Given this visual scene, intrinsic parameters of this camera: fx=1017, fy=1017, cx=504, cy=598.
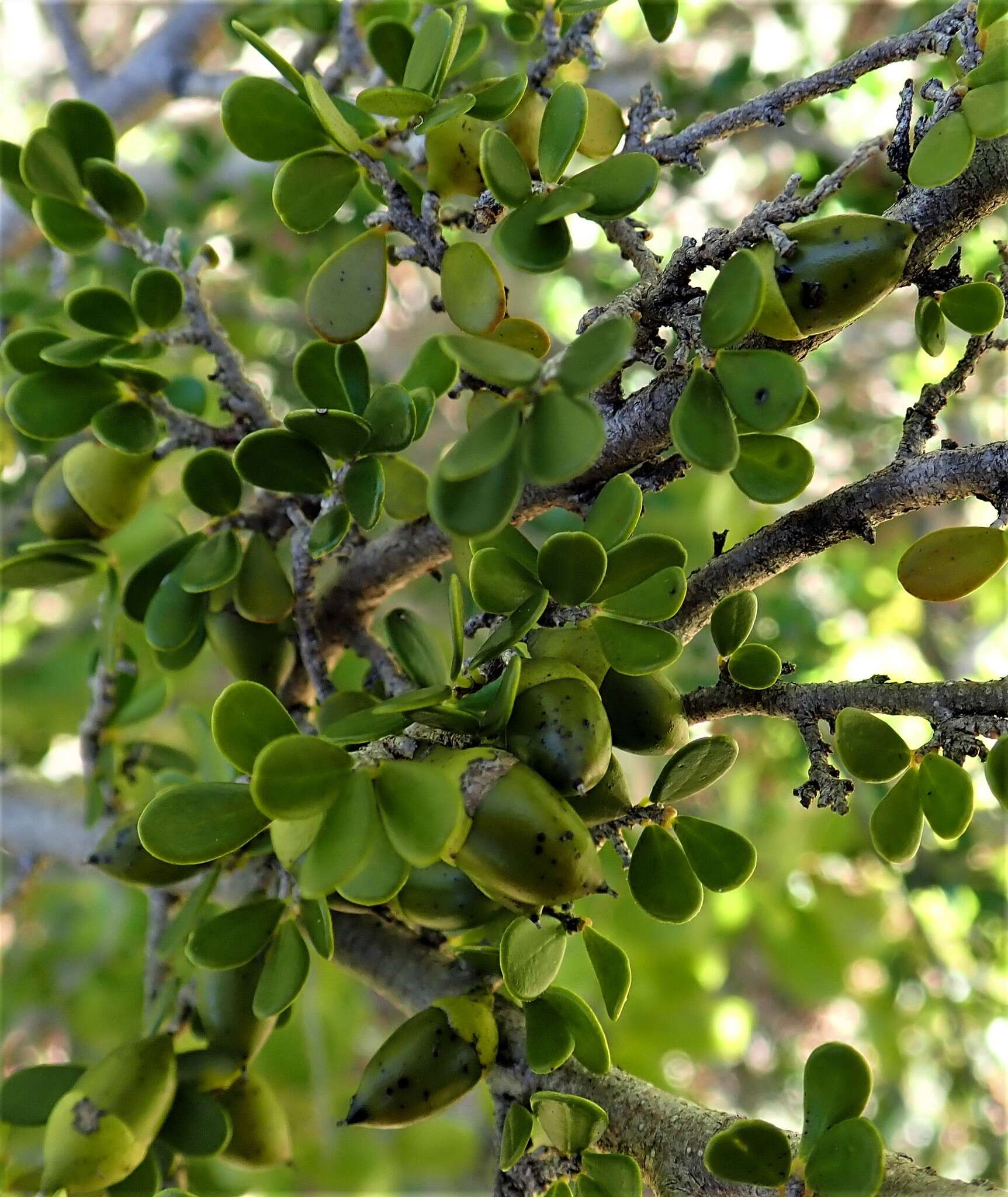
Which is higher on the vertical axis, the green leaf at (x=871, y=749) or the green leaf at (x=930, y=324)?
the green leaf at (x=930, y=324)

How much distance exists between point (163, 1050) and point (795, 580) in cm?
146

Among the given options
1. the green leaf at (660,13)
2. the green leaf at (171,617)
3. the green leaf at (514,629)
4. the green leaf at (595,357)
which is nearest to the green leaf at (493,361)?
the green leaf at (595,357)

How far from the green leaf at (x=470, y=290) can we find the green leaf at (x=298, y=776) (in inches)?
7.9

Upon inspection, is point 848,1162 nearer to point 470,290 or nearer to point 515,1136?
point 515,1136

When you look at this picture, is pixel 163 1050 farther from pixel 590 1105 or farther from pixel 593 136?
pixel 593 136

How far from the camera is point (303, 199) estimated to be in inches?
19.1

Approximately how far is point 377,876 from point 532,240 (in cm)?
25

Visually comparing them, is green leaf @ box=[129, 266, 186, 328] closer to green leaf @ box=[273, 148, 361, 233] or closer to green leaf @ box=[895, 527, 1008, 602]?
green leaf @ box=[273, 148, 361, 233]

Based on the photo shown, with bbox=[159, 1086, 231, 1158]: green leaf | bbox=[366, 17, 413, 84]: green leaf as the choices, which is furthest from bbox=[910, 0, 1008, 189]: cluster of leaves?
bbox=[159, 1086, 231, 1158]: green leaf

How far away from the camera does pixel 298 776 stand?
1.16ft

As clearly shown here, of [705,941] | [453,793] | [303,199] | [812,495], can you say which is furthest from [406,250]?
[812,495]

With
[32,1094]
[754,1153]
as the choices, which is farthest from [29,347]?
[754,1153]

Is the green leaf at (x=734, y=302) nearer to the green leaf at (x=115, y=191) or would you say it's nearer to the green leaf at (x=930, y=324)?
the green leaf at (x=930, y=324)

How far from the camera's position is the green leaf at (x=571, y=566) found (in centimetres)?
41
